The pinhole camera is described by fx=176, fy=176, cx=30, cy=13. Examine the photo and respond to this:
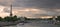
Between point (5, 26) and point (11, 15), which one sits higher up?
point (11, 15)

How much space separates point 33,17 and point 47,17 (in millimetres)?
1228

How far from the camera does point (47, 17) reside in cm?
1517

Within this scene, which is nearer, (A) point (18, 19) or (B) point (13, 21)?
(A) point (18, 19)

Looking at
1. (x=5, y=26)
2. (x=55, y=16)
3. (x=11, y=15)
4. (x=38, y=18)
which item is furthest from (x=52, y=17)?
(x=5, y=26)

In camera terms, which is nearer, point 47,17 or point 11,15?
point 47,17

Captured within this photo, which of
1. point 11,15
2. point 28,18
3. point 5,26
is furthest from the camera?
point 5,26

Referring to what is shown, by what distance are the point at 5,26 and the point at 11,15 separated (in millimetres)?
2008

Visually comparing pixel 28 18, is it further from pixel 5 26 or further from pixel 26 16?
pixel 5 26

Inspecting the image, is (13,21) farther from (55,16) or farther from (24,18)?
(55,16)

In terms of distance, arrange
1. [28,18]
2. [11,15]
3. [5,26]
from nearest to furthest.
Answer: [28,18] → [11,15] → [5,26]

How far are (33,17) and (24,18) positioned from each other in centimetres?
77

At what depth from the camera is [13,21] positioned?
55.2ft

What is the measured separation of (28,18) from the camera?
48.3 feet

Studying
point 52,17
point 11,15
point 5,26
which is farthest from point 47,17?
point 5,26
